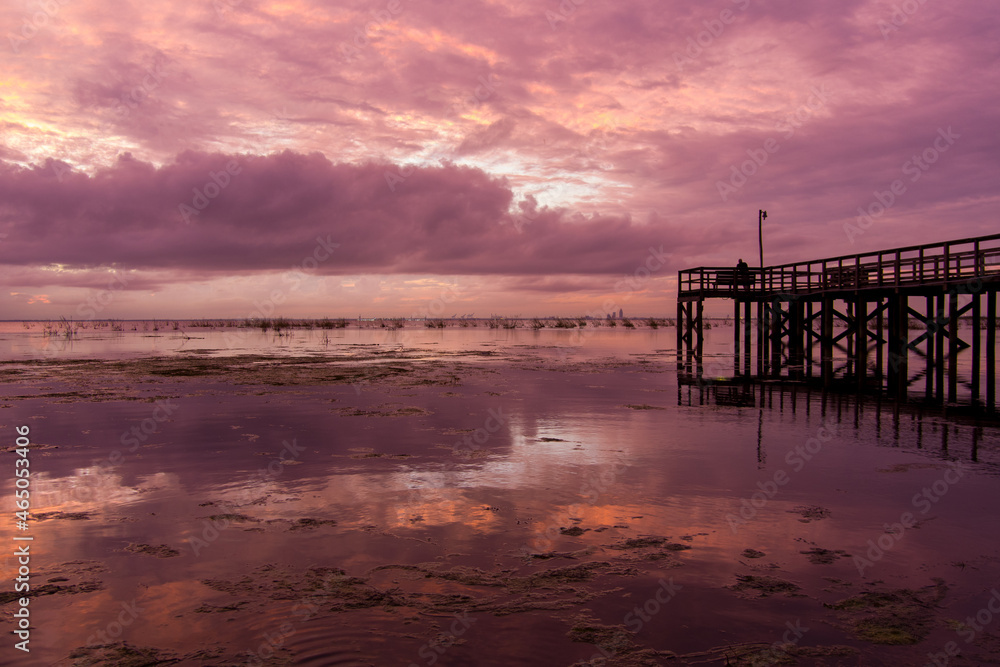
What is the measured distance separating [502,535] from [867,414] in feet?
42.8

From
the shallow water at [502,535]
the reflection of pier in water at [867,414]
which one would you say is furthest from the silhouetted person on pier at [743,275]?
the shallow water at [502,535]

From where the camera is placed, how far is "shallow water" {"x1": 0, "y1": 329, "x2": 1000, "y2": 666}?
4.67 m

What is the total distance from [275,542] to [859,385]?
20508 millimetres

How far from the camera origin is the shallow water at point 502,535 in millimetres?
4668

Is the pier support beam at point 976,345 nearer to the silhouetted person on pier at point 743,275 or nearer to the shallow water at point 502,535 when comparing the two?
the shallow water at point 502,535

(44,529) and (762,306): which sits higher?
(762,306)

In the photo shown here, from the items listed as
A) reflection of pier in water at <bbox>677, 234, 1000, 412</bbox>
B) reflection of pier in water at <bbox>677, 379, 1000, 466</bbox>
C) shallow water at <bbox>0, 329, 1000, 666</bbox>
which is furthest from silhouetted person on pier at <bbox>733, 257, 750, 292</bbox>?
shallow water at <bbox>0, 329, 1000, 666</bbox>

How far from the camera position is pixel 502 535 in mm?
6828

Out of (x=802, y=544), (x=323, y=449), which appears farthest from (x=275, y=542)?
(x=802, y=544)

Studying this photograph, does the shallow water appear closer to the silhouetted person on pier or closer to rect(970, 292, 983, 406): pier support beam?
rect(970, 292, 983, 406): pier support beam

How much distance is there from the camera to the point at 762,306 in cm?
3834

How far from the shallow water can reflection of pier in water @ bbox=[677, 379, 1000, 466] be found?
17 centimetres

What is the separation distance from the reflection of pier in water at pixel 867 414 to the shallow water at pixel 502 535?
0.55 ft

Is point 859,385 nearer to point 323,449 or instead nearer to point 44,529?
point 323,449
